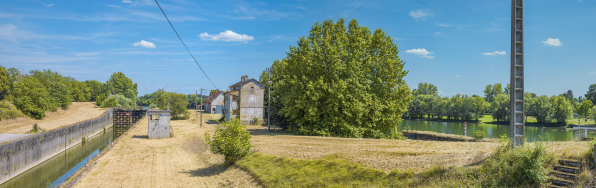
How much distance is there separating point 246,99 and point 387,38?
23566 millimetres

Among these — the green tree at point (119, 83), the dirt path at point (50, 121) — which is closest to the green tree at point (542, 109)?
the dirt path at point (50, 121)

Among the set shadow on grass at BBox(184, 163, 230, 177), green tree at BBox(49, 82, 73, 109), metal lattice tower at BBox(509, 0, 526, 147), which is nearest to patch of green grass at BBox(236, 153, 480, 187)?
shadow on grass at BBox(184, 163, 230, 177)

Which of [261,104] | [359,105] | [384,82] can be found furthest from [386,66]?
[261,104]

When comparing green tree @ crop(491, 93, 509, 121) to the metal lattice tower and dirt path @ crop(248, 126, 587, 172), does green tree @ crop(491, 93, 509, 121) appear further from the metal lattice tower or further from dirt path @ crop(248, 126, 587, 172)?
the metal lattice tower

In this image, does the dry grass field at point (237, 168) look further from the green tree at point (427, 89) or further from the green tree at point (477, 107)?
the green tree at point (427, 89)

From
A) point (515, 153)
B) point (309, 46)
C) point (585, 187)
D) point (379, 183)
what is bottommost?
point (379, 183)

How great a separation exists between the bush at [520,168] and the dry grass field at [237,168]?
92 centimetres

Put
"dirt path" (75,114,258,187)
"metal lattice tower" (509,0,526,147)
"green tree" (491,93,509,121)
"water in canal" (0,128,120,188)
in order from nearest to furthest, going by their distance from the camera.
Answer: "metal lattice tower" (509,0,526,147)
"dirt path" (75,114,258,187)
"water in canal" (0,128,120,188)
"green tree" (491,93,509,121)

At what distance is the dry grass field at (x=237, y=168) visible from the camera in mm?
11023

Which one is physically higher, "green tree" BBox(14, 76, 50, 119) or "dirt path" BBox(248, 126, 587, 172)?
"green tree" BBox(14, 76, 50, 119)

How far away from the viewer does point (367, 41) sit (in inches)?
1087

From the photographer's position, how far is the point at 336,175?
1209 centimetres

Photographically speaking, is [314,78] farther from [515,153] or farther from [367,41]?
[515,153]

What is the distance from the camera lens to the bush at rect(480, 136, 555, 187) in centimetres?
770
